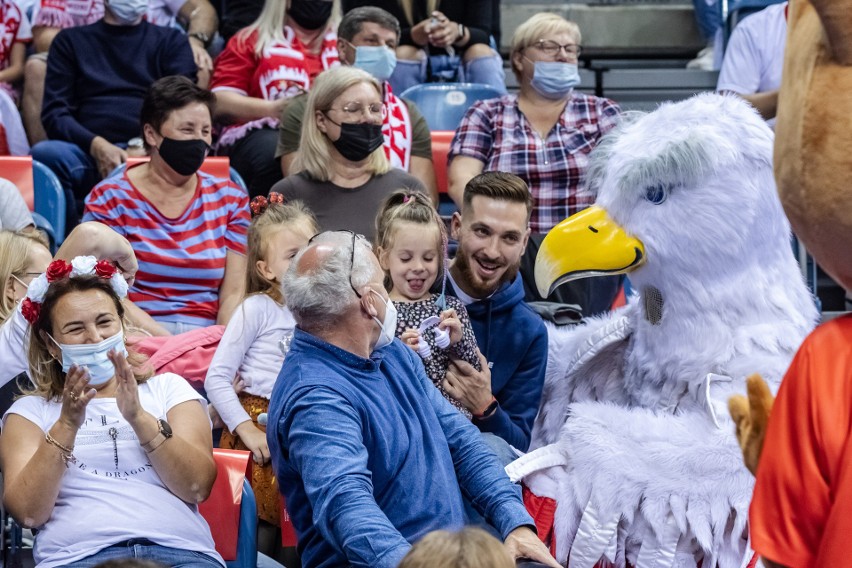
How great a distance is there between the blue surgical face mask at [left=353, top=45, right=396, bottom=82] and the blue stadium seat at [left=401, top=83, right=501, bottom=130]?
40cm

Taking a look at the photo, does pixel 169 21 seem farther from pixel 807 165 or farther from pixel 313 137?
pixel 807 165

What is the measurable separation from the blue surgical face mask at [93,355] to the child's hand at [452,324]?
0.73 m

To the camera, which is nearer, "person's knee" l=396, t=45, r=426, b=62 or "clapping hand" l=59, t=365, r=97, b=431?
"clapping hand" l=59, t=365, r=97, b=431

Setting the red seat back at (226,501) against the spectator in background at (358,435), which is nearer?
the spectator in background at (358,435)

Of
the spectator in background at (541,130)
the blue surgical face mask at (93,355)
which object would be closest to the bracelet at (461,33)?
the spectator in background at (541,130)

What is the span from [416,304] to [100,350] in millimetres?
764

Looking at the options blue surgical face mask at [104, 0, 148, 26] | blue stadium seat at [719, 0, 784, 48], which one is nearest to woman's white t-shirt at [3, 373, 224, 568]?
blue surgical face mask at [104, 0, 148, 26]

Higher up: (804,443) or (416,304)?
(804,443)

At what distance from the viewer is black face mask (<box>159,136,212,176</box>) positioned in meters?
4.00

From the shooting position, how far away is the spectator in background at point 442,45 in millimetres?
5469

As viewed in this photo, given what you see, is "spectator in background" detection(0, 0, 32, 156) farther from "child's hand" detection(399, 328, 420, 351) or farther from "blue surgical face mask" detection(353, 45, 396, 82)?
"child's hand" detection(399, 328, 420, 351)

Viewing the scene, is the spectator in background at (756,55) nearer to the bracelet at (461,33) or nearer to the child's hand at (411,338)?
the bracelet at (461,33)

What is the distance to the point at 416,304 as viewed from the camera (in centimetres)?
306

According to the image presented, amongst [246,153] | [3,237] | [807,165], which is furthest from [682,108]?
[246,153]
